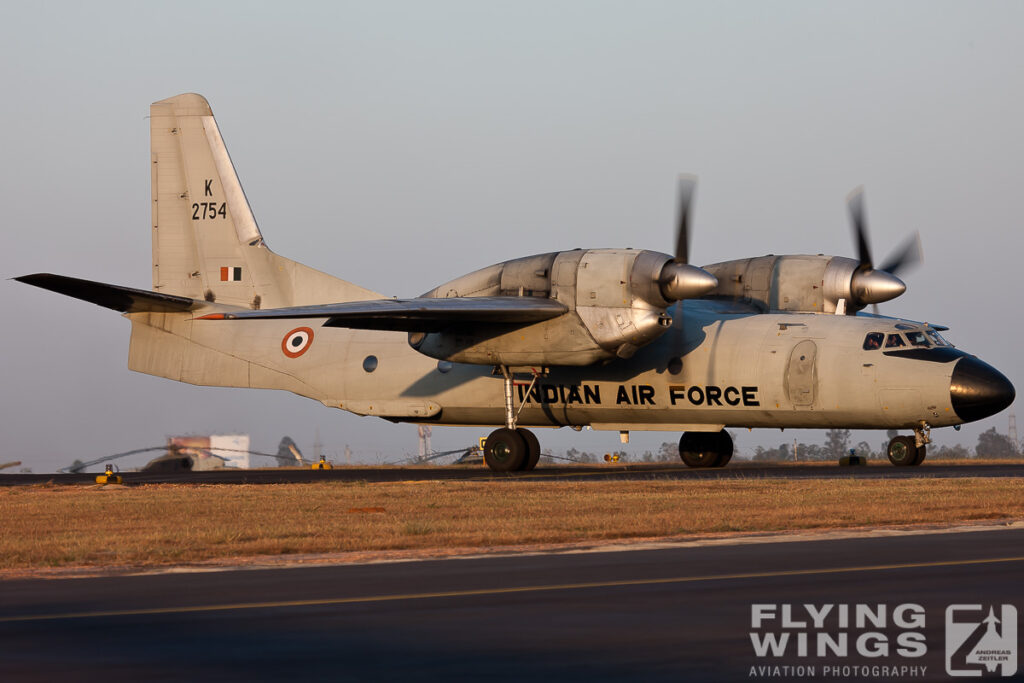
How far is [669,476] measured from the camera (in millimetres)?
28672

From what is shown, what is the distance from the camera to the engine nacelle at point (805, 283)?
3369cm

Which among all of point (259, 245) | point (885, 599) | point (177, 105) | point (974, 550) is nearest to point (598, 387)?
point (259, 245)

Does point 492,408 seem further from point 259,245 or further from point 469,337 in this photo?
point 259,245

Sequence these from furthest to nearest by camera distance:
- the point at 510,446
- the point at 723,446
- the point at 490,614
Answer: the point at 723,446 → the point at 510,446 → the point at 490,614

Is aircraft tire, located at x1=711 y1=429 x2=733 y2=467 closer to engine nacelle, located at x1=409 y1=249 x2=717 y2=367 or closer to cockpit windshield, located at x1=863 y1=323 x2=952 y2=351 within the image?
engine nacelle, located at x1=409 y1=249 x2=717 y2=367

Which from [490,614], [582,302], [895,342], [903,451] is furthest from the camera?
[903,451]

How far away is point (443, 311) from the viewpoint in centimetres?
2919

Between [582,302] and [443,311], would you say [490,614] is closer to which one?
[443,311]

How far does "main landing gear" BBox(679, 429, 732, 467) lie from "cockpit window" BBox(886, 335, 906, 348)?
19.7 ft

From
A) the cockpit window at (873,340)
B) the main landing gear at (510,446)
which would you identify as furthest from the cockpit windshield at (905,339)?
the main landing gear at (510,446)

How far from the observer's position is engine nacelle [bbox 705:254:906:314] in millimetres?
33688

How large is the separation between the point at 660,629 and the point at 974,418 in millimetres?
22965

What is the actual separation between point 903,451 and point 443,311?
11.0 m

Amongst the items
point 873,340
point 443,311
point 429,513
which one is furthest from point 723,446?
point 429,513
